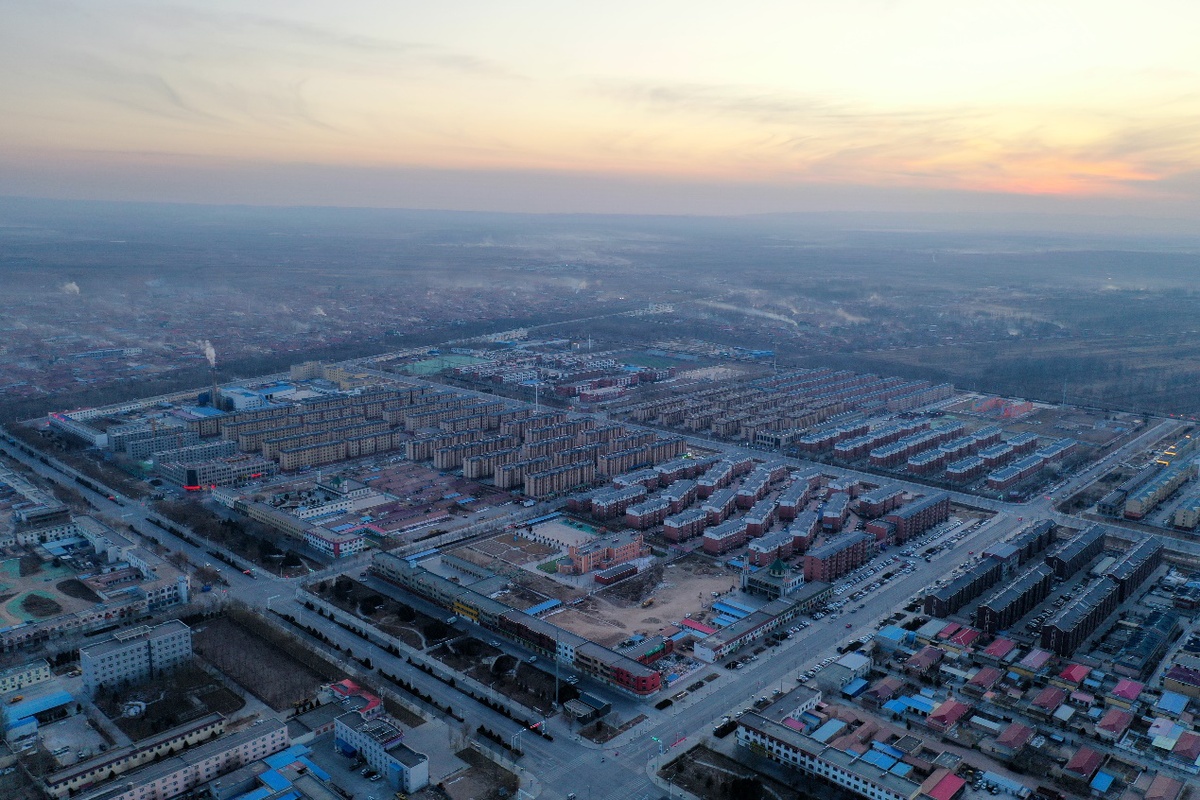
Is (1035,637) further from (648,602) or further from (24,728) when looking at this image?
(24,728)

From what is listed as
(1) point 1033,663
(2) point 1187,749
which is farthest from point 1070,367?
(2) point 1187,749

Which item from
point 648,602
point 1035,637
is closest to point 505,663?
point 648,602

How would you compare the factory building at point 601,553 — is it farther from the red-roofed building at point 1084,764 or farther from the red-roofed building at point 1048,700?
the red-roofed building at point 1084,764

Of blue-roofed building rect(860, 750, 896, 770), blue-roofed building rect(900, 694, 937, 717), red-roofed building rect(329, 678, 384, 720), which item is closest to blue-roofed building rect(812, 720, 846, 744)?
blue-roofed building rect(860, 750, 896, 770)

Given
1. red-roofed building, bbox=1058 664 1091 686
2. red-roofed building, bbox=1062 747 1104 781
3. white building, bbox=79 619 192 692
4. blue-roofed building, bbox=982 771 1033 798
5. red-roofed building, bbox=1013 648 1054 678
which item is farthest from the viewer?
red-roofed building, bbox=1013 648 1054 678

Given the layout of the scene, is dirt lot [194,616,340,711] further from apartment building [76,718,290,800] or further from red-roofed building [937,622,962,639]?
red-roofed building [937,622,962,639]

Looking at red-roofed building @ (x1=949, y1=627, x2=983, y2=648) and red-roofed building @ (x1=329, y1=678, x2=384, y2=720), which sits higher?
red-roofed building @ (x1=949, y1=627, x2=983, y2=648)
